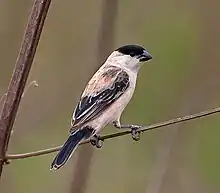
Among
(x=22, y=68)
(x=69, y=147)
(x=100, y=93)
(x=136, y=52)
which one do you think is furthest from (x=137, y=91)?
(x=22, y=68)

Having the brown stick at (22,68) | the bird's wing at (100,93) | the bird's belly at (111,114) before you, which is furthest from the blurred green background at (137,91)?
the brown stick at (22,68)

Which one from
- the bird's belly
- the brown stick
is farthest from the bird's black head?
the brown stick

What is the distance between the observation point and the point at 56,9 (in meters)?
5.63

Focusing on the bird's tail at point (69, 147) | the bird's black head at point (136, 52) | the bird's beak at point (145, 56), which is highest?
the bird's black head at point (136, 52)

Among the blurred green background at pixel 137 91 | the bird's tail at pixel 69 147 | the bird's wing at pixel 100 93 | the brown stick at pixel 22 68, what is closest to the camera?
the brown stick at pixel 22 68

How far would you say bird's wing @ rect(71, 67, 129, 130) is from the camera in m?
3.11

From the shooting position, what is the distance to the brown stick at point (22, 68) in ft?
5.81

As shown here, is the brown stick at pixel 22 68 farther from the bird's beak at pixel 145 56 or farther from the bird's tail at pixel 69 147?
the bird's beak at pixel 145 56

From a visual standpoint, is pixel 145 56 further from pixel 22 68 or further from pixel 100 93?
pixel 22 68

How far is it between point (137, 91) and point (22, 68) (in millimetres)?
3436

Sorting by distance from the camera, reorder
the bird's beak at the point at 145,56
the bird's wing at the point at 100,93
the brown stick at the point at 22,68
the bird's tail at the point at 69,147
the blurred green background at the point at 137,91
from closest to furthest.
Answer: the brown stick at the point at 22,68 → the bird's tail at the point at 69,147 → the bird's wing at the point at 100,93 → the bird's beak at the point at 145,56 → the blurred green background at the point at 137,91

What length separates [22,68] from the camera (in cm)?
180

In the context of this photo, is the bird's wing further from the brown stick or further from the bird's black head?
the brown stick

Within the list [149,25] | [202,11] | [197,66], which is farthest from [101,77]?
[149,25]
